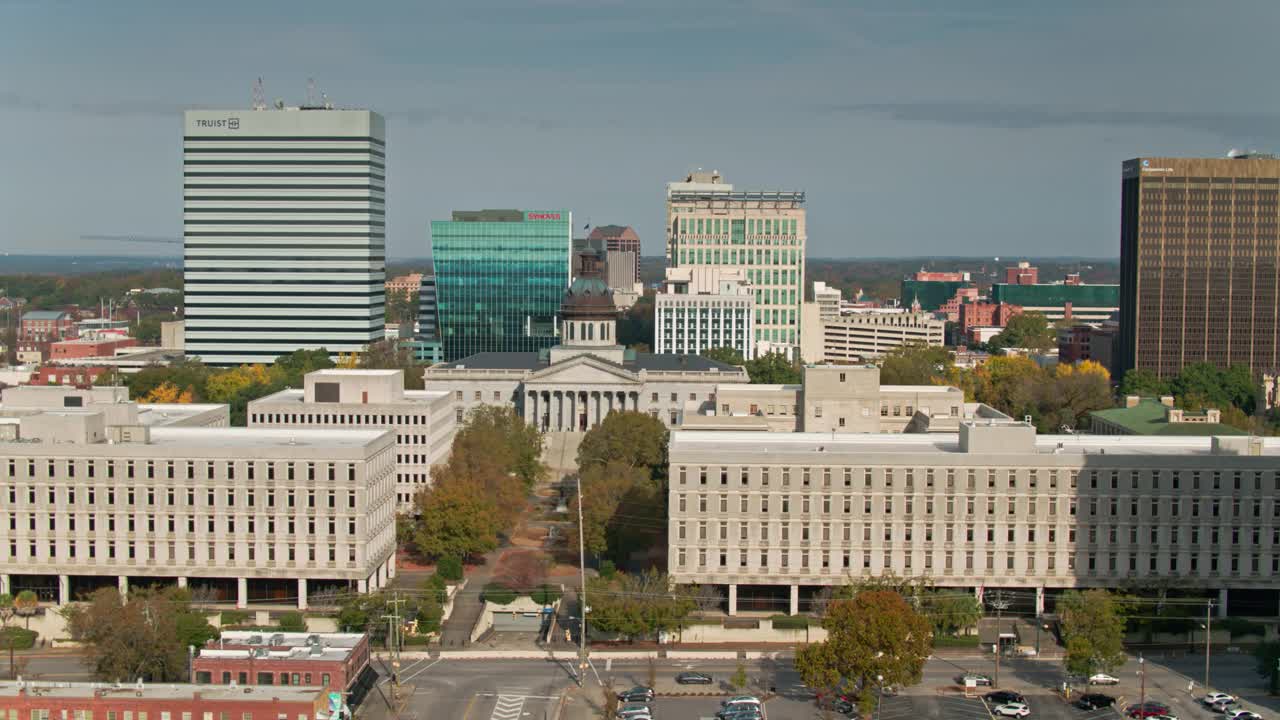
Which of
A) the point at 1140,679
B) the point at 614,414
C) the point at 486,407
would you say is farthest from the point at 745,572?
the point at 486,407

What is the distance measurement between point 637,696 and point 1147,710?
94.8 feet

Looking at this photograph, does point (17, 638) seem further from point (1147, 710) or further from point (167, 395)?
point (167, 395)

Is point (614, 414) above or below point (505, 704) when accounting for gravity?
above

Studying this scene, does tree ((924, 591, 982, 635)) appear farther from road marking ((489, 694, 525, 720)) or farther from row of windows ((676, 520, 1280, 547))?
road marking ((489, 694, 525, 720))

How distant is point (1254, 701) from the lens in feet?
300

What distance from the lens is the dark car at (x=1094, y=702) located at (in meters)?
90.1

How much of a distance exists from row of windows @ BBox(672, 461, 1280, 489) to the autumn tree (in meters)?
34.7

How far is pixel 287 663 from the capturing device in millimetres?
85438

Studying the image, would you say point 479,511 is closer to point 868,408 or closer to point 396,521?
point 396,521

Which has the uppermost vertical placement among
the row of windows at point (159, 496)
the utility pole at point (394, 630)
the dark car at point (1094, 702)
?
the row of windows at point (159, 496)

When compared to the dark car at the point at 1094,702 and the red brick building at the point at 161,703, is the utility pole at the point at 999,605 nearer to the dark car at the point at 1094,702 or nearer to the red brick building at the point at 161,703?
the dark car at the point at 1094,702

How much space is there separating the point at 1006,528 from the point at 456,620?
38.3 m

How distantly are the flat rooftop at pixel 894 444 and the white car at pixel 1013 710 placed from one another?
72.6 ft

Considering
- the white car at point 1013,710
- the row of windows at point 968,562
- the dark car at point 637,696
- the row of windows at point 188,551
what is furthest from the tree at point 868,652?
the row of windows at point 188,551
